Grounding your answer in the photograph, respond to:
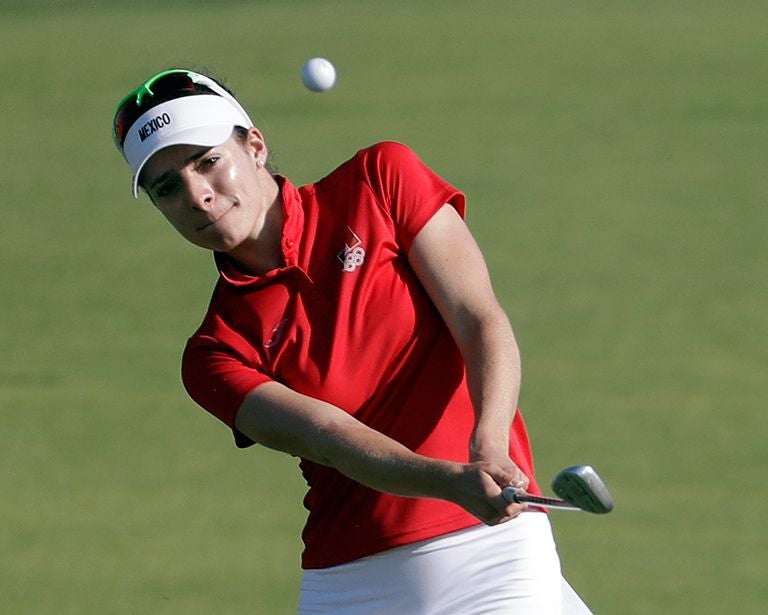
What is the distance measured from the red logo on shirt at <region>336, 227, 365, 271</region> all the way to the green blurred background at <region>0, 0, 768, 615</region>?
2892 mm

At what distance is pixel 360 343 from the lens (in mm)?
3664

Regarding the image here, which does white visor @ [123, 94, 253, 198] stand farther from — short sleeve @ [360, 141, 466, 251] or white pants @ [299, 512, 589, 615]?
white pants @ [299, 512, 589, 615]

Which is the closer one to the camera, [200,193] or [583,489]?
[583,489]

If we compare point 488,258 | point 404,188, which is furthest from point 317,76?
point 404,188

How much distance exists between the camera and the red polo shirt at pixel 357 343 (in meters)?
3.65

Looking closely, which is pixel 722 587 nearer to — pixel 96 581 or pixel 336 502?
pixel 96 581

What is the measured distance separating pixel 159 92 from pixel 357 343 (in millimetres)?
694

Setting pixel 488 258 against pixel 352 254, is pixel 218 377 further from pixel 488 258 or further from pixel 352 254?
pixel 488 258

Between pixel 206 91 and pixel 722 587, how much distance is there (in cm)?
333

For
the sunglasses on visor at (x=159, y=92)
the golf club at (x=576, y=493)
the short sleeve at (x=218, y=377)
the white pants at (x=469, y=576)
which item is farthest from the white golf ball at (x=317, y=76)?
the golf club at (x=576, y=493)

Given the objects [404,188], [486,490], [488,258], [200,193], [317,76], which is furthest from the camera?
[488,258]

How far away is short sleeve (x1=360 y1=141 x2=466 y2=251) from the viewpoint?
372 cm

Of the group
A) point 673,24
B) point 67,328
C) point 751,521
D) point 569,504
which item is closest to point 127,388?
point 67,328

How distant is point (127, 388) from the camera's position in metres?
8.91
